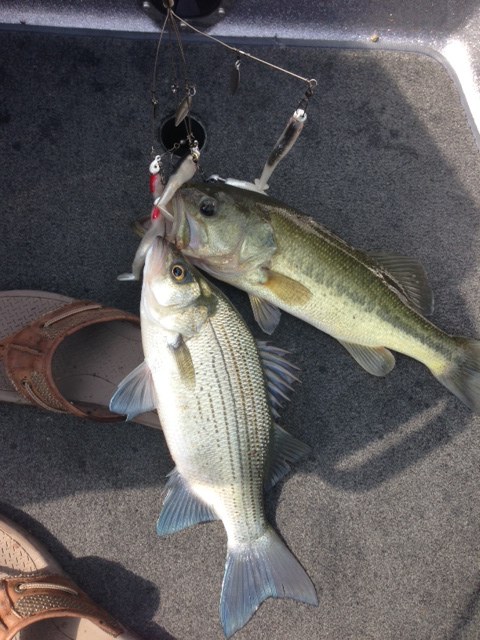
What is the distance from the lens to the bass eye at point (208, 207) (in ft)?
5.90

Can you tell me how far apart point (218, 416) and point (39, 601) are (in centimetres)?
94

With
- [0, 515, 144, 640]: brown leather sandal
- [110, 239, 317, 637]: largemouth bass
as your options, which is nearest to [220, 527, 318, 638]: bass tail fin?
[110, 239, 317, 637]: largemouth bass

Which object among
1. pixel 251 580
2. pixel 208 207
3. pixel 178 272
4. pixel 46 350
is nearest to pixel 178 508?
pixel 251 580

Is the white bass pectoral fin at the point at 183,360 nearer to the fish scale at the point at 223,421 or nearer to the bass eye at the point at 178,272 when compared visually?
the fish scale at the point at 223,421

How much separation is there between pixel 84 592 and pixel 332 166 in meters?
1.99

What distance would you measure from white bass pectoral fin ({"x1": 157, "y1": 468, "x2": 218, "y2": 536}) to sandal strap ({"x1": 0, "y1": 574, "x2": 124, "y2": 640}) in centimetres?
41

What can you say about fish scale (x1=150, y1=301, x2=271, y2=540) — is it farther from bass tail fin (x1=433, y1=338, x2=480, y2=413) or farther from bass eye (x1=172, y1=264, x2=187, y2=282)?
bass tail fin (x1=433, y1=338, x2=480, y2=413)

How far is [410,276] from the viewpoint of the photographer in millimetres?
2045

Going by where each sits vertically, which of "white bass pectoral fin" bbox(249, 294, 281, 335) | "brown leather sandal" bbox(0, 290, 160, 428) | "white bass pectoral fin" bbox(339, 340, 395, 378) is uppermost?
"white bass pectoral fin" bbox(339, 340, 395, 378)

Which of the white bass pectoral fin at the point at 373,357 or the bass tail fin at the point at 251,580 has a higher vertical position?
the white bass pectoral fin at the point at 373,357

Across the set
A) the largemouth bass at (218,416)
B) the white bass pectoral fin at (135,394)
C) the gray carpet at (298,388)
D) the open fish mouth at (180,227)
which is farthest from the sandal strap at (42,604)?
the open fish mouth at (180,227)

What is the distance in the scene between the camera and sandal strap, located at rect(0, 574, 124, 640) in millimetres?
1901

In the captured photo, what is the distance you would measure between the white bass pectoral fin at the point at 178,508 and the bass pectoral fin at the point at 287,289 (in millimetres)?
738

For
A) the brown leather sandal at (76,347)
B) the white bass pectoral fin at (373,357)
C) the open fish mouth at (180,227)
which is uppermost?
the open fish mouth at (180,227)
